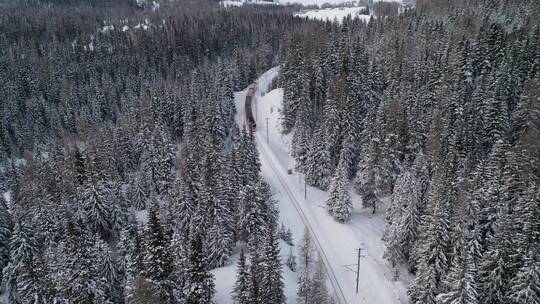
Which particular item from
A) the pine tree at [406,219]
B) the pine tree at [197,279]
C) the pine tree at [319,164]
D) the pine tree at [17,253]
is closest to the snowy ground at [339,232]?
the pine tree at [319,164]

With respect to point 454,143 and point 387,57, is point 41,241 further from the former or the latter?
point 387,57

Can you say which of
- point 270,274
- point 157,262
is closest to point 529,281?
point 270,274

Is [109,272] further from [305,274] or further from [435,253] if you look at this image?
[435,253]

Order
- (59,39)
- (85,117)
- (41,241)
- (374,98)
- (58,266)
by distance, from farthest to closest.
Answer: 1. (59,39)
2. (85,117)
3. (374,98)
4. (41,241)
5. (58,266)

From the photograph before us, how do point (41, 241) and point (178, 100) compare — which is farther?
point (178, 100)

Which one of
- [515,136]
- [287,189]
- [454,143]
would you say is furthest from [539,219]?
[287,189]

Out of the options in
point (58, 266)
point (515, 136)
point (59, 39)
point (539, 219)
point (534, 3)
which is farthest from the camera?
point (59, 39)

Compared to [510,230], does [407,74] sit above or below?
above
